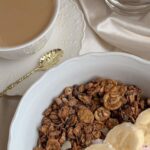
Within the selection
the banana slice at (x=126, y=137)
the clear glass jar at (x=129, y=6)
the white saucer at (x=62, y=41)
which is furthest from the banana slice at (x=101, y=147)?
the clear glass jar at (x=129, y=6)

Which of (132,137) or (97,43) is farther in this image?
(97,43)

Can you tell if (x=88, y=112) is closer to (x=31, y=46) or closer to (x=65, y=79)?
(x=65, y=79)

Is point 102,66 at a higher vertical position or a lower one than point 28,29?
lower

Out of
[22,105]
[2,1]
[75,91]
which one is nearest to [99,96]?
[75,91]

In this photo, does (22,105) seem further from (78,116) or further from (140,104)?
(140,104)

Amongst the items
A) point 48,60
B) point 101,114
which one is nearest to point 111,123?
point 101,114

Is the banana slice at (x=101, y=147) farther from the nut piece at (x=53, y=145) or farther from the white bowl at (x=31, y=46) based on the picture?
the white bowl at (x=31, y=46)
